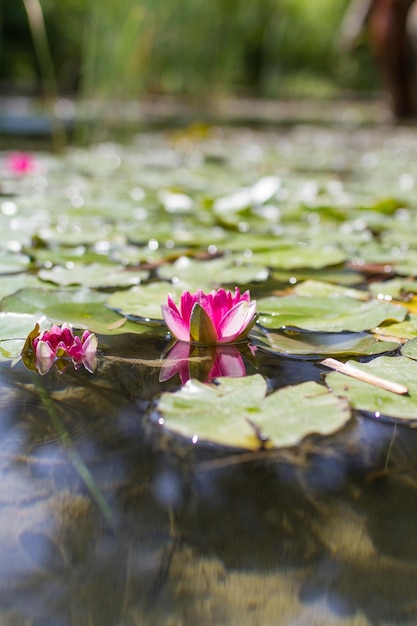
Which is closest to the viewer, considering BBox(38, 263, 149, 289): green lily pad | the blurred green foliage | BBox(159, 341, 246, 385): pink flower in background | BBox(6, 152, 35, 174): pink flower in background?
BBox(159, 341, 246, 385): pink flower in background

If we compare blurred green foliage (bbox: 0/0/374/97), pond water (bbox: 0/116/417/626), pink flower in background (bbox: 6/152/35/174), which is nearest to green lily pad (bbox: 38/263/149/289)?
pond water (bbox: 0/116/417/626)

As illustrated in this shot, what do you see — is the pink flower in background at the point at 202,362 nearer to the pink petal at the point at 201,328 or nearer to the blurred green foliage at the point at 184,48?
the pink petal at the point at 201,328

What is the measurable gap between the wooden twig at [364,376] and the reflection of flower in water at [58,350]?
0.26 meters

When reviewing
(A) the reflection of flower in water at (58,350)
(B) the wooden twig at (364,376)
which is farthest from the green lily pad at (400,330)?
(A) the reflection of flower in water at (58,350)

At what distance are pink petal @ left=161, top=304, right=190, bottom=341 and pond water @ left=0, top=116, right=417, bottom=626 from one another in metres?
0.03

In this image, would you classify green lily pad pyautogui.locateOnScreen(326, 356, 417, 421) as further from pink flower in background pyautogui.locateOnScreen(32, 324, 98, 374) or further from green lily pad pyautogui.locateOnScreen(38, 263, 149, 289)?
green lily pad pyautogui.locateOnScreen(38, 263, 149, 289)

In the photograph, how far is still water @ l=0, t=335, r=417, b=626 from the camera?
1.26ft

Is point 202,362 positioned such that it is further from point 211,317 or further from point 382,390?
point 382,390

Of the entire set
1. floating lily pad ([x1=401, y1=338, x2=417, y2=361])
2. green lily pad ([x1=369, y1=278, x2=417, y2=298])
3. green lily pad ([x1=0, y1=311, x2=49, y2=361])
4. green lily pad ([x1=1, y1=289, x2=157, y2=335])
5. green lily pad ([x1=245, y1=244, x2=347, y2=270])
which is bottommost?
green lily pad ([x1=245, y1=244, x2=347, y2=270])

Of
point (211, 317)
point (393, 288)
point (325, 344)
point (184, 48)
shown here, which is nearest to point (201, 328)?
point (211, 317)

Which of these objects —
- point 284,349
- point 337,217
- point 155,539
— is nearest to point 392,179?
point 337,217

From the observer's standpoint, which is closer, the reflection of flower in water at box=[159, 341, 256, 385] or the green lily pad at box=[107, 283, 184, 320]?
the reflection of flower in water at box=[159, 341, 256, 385]

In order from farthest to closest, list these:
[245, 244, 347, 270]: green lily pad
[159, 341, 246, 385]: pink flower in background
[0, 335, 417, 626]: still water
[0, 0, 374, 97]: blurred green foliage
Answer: [0, 0, 374, 97]: blurred green foliage → [245, 244, 347, 270]: green lily pad → [159, 341, 246, 385]: pink flower in background → [0, 335, 417, 626]: still water

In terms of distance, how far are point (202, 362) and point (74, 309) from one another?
236 millimetres
